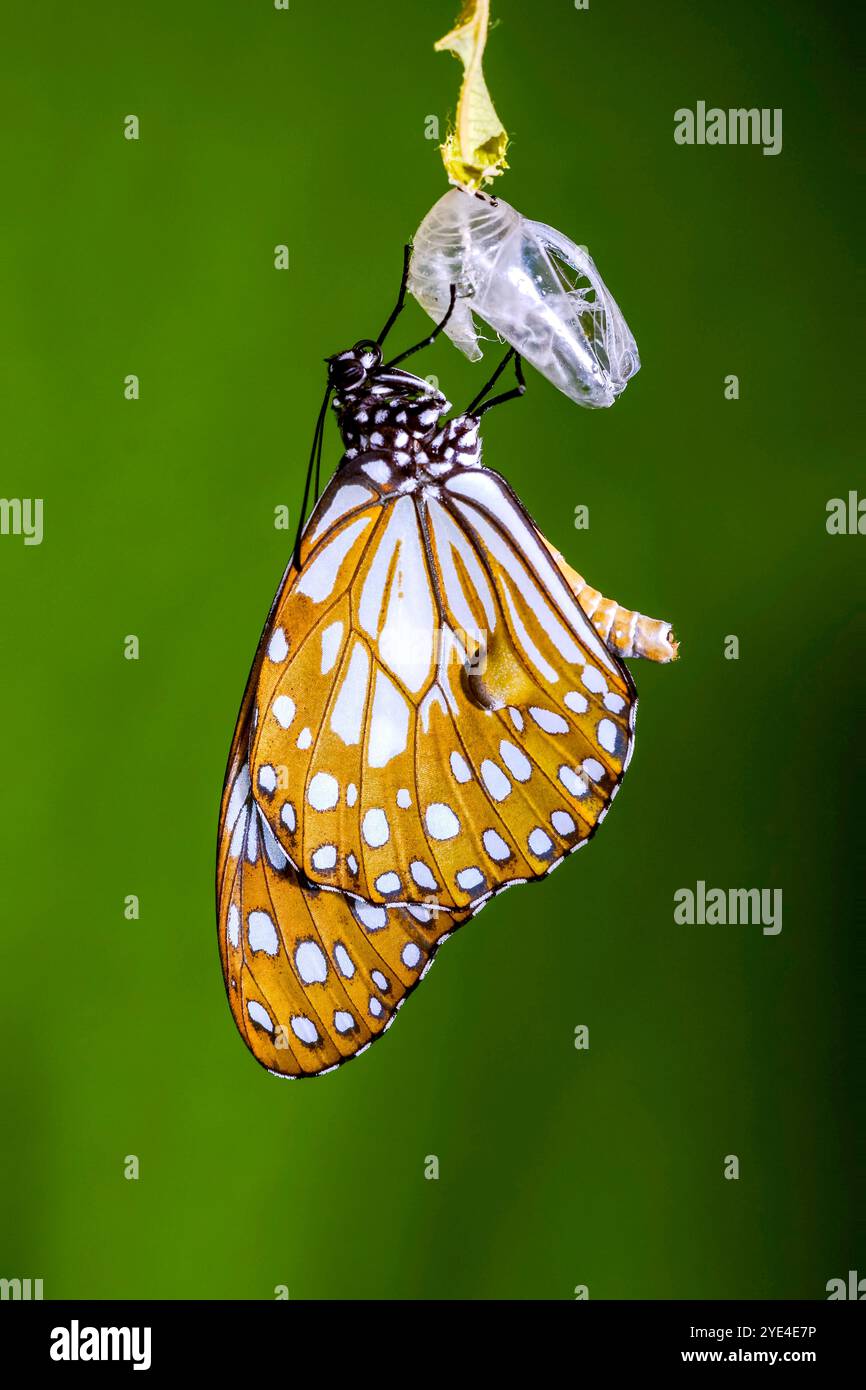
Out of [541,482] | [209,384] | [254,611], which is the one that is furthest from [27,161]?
[541,482]

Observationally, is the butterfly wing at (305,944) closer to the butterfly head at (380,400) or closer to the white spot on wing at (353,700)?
the white spot on wing at (353,700)

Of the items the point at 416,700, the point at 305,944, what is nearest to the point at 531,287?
the point at 416,700

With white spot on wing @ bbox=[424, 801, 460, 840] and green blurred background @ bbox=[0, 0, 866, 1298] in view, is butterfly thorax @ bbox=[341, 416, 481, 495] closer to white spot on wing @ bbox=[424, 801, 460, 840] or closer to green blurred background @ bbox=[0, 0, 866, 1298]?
white spot on wing @ bbox=[424, 801, 460, 840]

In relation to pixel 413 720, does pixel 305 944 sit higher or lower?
lower

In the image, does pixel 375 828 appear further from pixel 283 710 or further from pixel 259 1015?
pixel 259 1015

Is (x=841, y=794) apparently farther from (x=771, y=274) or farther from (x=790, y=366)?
(x=771, y=274)

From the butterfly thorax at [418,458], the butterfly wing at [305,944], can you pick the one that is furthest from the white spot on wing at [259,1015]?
the butterfly thorax at [418,458]

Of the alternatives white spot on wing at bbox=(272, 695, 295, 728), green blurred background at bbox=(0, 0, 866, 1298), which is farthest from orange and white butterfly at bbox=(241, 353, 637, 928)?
green blurred background at bbox=(0, 0, 866, 1298)
